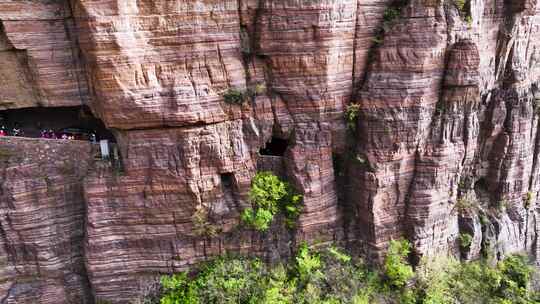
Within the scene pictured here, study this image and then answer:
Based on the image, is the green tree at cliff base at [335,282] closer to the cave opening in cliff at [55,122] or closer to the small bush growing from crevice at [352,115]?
the small bush growing from crevice at [352,115]

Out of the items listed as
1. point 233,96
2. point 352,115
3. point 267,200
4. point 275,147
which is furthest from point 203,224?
point 352,115

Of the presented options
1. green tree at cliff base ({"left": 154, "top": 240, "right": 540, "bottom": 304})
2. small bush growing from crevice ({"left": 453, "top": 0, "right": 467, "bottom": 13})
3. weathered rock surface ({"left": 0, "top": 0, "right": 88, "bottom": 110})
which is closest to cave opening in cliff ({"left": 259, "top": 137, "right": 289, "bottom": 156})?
green tree at cliff base ({"left": 154, "top": 240, "right": 540, "bottom": 304})

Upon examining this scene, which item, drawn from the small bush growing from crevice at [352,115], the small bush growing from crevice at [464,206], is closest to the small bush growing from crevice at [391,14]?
the small bush growing from crevice at [352,115]

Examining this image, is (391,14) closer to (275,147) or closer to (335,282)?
(275,147)

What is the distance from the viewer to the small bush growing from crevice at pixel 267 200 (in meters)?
14.4

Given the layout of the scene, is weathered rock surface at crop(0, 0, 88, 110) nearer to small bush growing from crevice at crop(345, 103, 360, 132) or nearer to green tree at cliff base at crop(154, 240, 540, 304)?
green tree at cliff base at crop(154, 240, 540, 304)

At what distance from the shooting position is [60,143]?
1408cm

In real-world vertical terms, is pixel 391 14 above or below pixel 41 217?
above

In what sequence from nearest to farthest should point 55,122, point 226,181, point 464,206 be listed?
point 226,181 < point 55,122 < point 464,206

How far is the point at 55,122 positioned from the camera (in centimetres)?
1538

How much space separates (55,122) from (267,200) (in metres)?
8.68

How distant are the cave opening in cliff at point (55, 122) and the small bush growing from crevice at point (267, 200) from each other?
5761 mm

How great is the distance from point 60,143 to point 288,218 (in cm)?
857

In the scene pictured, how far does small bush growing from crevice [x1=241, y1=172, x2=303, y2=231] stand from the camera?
1441cm
